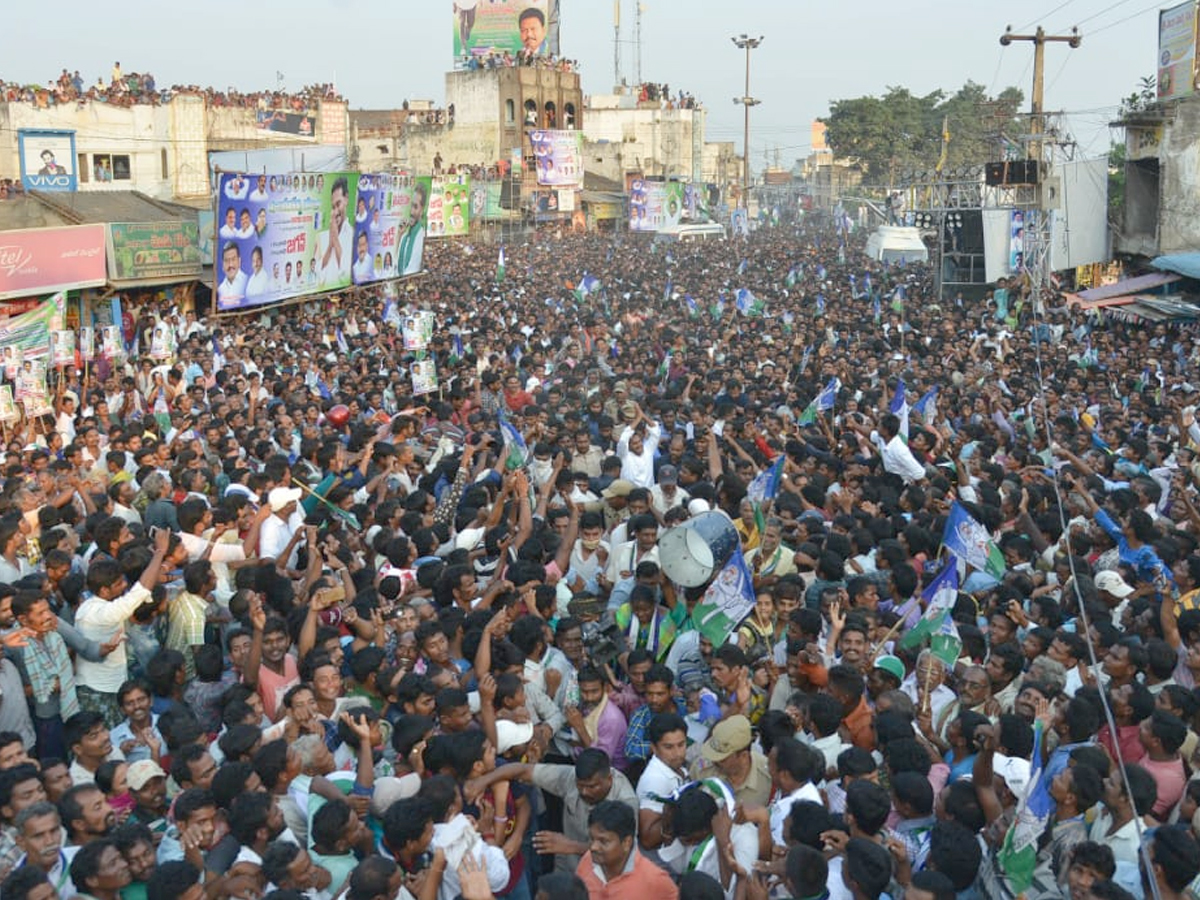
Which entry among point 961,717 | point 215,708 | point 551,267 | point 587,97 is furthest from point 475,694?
point 587,97

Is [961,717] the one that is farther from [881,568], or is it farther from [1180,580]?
[1180,580]

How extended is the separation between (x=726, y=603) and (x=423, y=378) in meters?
7.34

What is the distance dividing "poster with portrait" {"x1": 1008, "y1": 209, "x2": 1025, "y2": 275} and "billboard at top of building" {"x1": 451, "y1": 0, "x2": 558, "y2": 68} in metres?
36.0

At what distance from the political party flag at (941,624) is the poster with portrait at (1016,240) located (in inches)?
854

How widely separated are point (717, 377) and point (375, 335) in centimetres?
786

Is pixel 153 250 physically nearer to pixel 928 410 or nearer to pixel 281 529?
pixel 928 410

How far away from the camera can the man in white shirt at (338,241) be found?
2173 cm

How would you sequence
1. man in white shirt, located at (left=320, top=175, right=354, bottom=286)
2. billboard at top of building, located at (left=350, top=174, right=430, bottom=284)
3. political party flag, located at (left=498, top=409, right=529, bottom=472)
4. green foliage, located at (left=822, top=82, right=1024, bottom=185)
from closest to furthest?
political party flag, located at (left=498, top=409, right=529, bottom=472)
man in white shirt, located at (left=320, top=175, right=354, bottom=286)
billboard at top of building, located at (left=350, top=174, right=430, bottom=284)
green foliage, located at (left=822, top=82, right=1024, bottom=185)

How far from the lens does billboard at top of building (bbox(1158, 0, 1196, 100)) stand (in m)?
24.0

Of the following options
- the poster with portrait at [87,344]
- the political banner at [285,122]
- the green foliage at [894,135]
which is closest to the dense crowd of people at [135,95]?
the political banner at [285,122]

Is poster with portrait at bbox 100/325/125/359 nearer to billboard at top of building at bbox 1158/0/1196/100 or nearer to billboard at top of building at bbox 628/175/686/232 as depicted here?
billboard at top of building at bbox 1158/0/1196/100

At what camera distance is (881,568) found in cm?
674

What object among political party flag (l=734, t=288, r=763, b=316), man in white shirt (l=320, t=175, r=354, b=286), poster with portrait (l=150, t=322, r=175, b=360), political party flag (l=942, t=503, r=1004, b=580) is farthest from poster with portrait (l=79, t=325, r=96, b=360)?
political party flag (l=942, t=503, r=1004, b=580)

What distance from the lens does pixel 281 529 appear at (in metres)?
7.12
